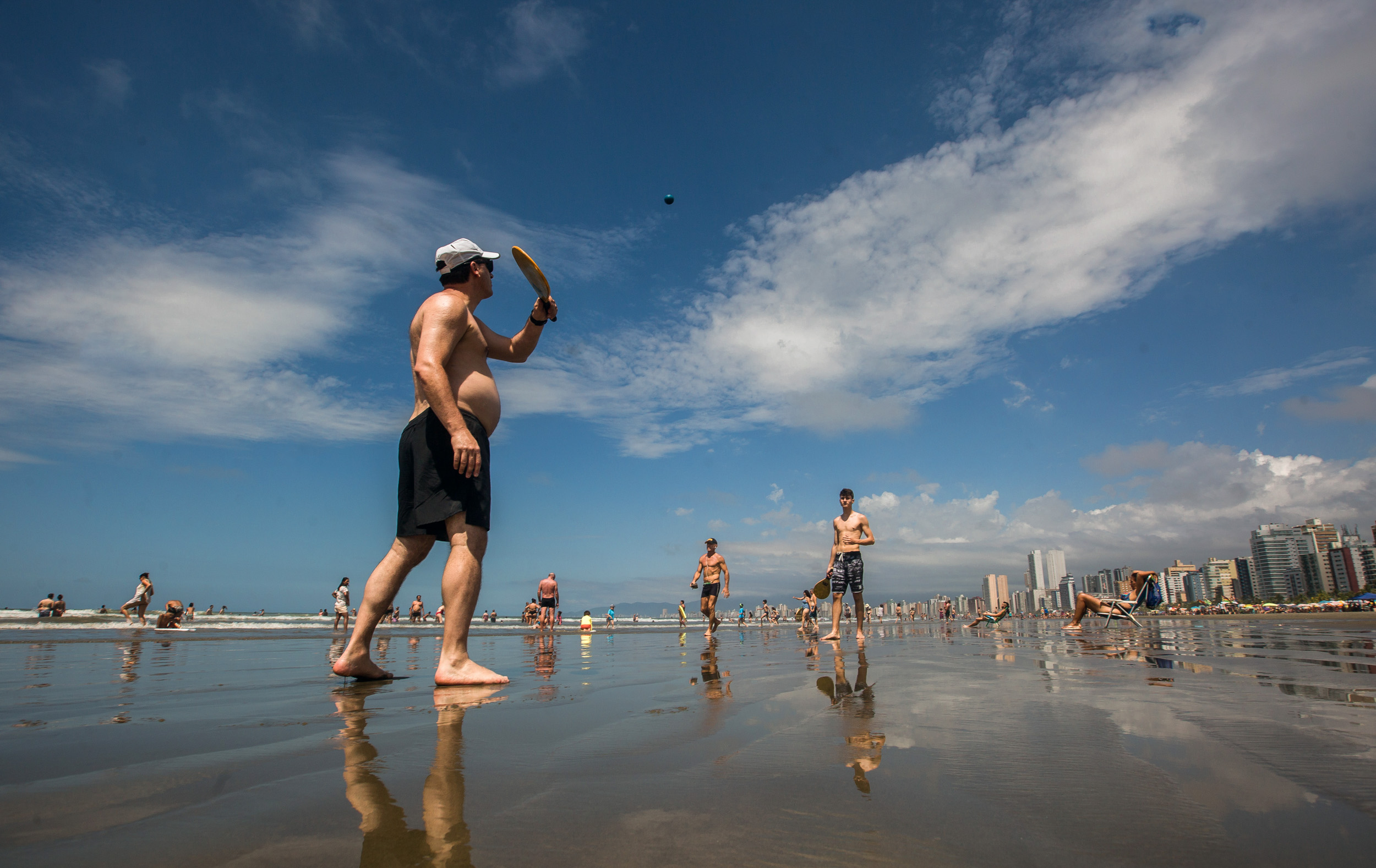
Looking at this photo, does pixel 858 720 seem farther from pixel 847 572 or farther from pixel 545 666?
pixel 847 572

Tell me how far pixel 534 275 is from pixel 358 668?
2351mm

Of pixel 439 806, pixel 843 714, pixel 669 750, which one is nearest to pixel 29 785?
pixel 439 806

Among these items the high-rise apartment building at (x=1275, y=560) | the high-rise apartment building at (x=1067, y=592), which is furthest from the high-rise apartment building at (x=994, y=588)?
the high-rise apartment building at (x=1275, y=560)

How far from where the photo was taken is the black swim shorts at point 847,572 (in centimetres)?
855

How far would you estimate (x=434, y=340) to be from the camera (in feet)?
10.5

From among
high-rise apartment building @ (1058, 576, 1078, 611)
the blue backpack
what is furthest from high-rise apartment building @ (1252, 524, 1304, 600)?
the blue backpack

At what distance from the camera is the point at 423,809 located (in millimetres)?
1059

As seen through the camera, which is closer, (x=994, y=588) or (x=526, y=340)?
(x=526, y=340)

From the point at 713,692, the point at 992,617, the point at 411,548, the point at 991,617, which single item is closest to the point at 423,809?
the point at 713,692

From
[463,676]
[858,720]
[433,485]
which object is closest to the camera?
[858,720]

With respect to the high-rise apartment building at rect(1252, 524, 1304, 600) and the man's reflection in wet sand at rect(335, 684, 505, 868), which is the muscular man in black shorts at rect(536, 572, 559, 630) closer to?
the man's reflection in wet sand at rect(335, 684, 505, 868)

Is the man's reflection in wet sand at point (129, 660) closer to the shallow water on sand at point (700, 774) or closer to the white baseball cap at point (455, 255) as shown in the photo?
the shallow water on sand at point (700, 774)

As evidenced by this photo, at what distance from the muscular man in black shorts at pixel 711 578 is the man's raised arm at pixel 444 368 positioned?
357 inches

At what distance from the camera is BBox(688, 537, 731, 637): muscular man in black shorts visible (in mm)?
11961
